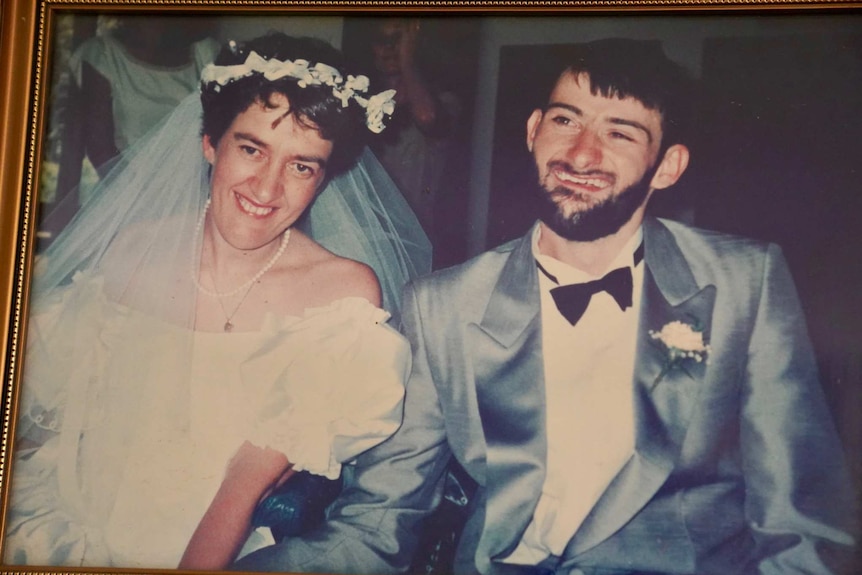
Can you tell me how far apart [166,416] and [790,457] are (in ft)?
5.69

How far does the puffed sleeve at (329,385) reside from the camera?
112 inches

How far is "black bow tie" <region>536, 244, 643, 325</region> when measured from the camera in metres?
2.86

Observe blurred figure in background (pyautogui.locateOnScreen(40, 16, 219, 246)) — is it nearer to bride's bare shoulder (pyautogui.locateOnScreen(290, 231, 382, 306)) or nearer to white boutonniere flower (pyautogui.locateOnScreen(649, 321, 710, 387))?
bride's bare shoulder (pyautogui.locateOnScreen(290, 231, 382, 306))

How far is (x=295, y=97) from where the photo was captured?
3047mm

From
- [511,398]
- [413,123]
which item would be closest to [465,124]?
[413,123]

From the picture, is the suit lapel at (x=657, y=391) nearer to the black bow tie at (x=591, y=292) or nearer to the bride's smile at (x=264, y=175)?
the black bow tie at (x=591, y=292)

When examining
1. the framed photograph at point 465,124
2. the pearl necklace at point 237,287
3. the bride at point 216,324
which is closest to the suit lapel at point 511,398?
the framed photograph at point 465,124

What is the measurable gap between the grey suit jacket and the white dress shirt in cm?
3

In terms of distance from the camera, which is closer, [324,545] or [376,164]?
[324,545]

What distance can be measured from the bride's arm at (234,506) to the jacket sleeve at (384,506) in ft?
0.22

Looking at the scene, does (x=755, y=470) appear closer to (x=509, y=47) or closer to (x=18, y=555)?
(x=509, y=47)

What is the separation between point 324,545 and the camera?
279 centimetres

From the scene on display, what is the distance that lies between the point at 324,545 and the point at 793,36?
1992 mm

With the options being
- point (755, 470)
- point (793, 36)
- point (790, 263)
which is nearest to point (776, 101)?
point (793, 36)
